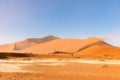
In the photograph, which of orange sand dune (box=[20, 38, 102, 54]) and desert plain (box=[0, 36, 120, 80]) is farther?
orange sand dune (box=[20, 38, 102, 54])

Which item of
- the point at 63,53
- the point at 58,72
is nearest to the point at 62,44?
the point at 63,53

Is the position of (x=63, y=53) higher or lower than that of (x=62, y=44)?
lower

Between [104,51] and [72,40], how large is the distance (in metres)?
59.0

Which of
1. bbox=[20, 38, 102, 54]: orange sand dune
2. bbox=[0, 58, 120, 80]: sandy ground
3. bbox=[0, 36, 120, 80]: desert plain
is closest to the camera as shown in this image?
bbox=[0, 58, 120, 80]: sandy ground

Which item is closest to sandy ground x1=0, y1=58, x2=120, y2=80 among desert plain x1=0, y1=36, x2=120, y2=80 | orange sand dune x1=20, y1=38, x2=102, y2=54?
desert plain x1=0, y1=36, x2=120, y2=80

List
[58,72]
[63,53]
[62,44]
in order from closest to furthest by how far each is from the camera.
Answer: [58,72] < [63,53] < [62,44]

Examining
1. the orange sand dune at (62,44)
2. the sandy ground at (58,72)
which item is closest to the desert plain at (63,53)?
the orange sand dune at (62,44)

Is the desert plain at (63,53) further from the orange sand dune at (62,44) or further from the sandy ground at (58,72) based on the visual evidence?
the sandy ground at (58,72)

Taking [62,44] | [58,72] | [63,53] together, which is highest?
[62,44]

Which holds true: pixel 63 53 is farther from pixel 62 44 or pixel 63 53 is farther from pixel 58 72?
pixel 58 72

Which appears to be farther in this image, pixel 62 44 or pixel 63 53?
pixel 62 44

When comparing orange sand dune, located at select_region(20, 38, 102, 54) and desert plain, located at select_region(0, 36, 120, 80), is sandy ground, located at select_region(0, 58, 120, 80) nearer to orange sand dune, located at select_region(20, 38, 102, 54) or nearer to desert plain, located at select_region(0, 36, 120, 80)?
desert plain, located at select_region(0, 36, 120, 80)

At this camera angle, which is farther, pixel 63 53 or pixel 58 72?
pixel 63 53

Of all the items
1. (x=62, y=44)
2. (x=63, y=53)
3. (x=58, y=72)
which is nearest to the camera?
(x=58, y=72)
